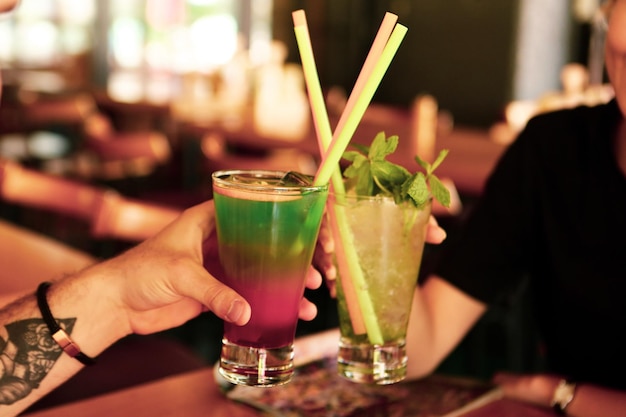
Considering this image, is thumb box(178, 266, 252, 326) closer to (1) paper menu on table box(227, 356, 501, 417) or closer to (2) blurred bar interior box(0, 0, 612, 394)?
(1) paper menu on table box(227, 356, 501, 417)

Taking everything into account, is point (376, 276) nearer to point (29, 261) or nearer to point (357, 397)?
point (357, 397)

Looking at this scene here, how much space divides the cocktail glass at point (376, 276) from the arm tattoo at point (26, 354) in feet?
1.22

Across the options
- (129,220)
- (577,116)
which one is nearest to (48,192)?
(129,220)

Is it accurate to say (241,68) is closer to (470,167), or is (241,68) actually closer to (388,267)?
(470,167)

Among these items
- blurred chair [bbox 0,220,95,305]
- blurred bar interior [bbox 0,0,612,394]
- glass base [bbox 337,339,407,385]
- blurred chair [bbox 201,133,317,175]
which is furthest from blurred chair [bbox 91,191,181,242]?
blurred chair [bbox 201,133,317,175]

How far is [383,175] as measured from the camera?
0.95 m

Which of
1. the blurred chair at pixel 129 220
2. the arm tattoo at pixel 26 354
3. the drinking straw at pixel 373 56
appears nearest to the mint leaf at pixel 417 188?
the drinking straw at pixel 373 56

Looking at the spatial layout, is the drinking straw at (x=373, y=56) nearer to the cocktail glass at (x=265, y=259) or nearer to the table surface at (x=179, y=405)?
the cocktail glass at (x=265, y=259)

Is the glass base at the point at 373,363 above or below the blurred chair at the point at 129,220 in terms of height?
above

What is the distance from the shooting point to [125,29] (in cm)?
957

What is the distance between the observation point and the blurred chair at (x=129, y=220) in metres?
2.13

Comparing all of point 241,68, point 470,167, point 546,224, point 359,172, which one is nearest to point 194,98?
point 241,68

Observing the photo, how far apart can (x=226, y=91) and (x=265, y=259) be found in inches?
180

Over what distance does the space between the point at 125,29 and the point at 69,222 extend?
16.0 feet
